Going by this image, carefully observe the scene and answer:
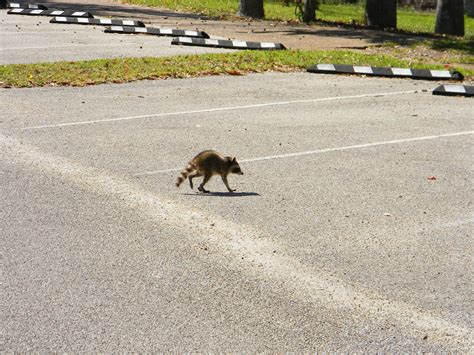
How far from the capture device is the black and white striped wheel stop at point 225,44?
21.1 m

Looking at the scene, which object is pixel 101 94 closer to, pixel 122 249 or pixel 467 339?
pixel 122 249

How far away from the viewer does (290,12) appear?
34094 millimetres

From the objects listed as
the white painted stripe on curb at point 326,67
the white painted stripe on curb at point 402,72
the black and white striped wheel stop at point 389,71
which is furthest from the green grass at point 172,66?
the white painted stripe on curb at point 402,72

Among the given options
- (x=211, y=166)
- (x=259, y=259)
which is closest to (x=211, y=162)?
(x=211, y=166)

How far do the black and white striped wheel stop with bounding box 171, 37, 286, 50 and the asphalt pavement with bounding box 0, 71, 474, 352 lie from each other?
7.17 meters

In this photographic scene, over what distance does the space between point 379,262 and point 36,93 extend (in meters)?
9.17

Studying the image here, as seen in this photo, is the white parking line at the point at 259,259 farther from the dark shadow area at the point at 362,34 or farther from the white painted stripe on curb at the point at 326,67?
the dark shadow area at the point at 362,34

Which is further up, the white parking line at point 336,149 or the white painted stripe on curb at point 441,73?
the white parking line at point 336,149

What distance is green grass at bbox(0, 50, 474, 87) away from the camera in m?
16.5

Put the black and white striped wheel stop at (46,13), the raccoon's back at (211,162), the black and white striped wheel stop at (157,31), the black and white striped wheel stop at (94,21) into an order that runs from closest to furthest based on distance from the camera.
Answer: the raccoon's back at (211,162) → the black and white striped wheel stop at (157,31) → the black and white striped wheel stop at (94,21) → the black and white striped wheel stop at (46,13)

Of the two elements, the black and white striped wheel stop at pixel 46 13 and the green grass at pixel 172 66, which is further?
the black and white striped wheel stop at pixel 46 13

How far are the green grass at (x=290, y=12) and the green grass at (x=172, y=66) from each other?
405 inches

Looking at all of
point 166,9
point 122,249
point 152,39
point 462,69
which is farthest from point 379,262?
point 166,9

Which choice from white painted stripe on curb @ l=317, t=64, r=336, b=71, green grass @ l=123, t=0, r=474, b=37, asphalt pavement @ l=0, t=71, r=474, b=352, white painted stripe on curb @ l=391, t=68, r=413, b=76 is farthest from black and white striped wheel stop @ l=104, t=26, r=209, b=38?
asphalt pavement @ l=0, t=71, r=474, b=352
